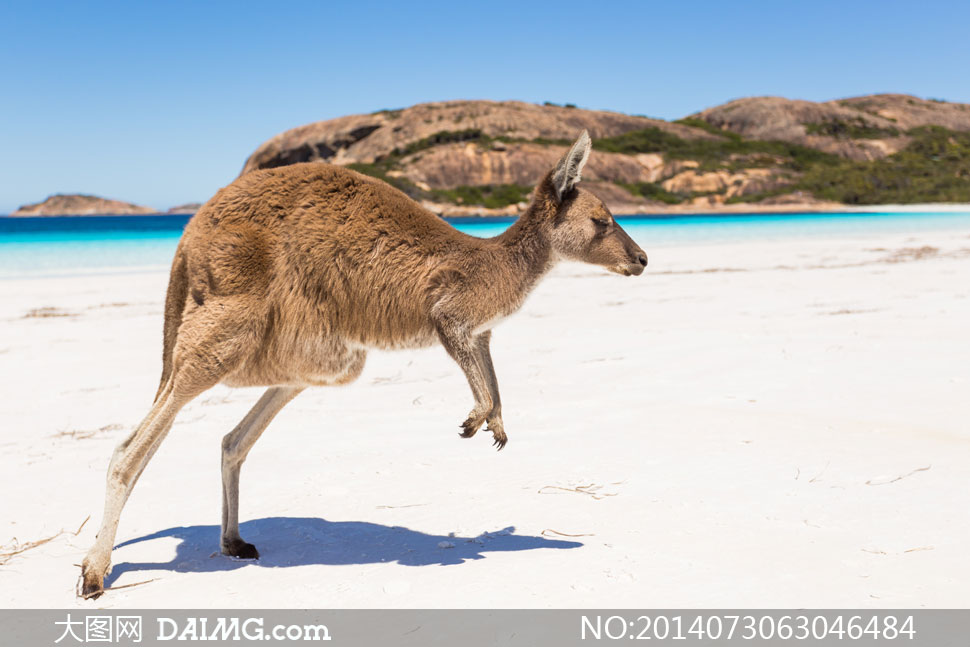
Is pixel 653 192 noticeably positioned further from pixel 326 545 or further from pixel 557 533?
pixel 326 545

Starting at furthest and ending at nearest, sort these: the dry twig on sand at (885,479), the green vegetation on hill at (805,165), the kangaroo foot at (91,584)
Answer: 1. the green vegetation on hill at (805,165)
2. the dry twig on sand at (885,479)
3. the kangaroo foot at (91,584)

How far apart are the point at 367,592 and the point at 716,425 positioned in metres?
3.12

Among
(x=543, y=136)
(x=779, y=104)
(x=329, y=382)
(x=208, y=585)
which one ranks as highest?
(x=779, y=104)

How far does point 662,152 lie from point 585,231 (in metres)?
88.8

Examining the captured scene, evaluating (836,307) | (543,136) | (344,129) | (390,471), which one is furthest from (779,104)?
(390,471)

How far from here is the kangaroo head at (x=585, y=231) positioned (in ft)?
12.6

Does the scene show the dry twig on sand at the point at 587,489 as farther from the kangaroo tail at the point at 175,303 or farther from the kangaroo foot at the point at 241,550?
the kangaroo tail at the point at 175,303

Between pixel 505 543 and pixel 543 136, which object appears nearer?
pixel 505 543

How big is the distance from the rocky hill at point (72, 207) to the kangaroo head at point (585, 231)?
169435 millimetres

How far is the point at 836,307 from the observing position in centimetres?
1101

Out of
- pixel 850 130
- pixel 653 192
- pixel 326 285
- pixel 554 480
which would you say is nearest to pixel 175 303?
pixel 326 285

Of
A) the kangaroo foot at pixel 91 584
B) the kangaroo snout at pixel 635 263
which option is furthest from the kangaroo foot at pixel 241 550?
the kangaroo snout at pixel 635 263

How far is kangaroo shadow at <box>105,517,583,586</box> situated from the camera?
3.72 m

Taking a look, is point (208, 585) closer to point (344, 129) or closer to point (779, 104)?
point (344, 129)
